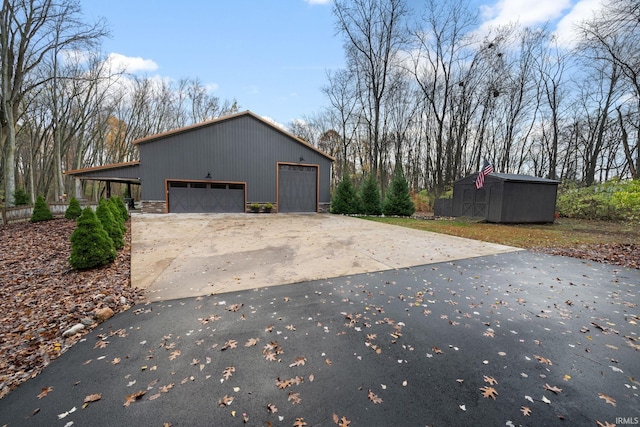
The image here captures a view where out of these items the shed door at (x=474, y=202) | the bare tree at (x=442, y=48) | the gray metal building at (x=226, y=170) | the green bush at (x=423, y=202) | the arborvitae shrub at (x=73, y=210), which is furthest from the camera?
the green bush at (x=423, y=202)

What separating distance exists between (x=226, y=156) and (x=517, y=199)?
15.5 m

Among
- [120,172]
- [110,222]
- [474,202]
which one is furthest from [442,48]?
[120,172]

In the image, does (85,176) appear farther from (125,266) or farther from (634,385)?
(634,385)

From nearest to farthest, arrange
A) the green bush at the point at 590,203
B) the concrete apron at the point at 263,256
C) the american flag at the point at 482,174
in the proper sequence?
1. the concrete apron at the point at 263,256
2. the american flag at the point at 482,174
3. the green bush at the point at 590,203

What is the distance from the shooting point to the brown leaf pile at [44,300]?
7.82 feet

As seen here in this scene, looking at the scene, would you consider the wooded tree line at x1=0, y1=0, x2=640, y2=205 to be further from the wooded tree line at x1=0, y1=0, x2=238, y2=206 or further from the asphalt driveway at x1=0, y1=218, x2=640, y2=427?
the asphalt driveway at x1=0, y1=218, x2=640, y2=427

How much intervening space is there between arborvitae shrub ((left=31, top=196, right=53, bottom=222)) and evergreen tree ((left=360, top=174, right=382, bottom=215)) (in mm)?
14792

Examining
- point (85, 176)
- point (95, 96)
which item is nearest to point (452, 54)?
point (85, 176)

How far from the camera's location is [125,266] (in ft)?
16.3

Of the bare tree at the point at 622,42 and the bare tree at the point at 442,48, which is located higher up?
the bare tree at the point at 442,48

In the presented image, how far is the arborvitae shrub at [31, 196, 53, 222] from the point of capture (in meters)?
9.89

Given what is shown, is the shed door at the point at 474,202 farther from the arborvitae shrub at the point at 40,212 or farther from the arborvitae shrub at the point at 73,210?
the arborvitae shrub at the point at 40,212

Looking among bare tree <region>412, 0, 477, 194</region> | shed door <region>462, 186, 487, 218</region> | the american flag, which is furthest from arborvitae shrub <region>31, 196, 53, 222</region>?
bare tree <region>412, 0, 477, 194</region>
